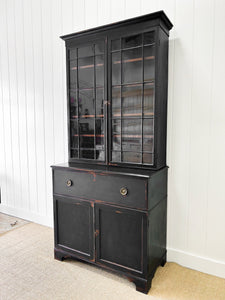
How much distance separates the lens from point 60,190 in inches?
84.8

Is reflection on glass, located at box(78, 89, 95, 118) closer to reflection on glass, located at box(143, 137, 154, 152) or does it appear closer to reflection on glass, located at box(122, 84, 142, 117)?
reflection on glass, located at box(122, 84, 142, 117)

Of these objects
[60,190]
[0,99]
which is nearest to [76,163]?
[60,190]

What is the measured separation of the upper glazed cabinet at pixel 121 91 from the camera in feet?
6.04

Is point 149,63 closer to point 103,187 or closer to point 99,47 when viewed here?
point 99,47

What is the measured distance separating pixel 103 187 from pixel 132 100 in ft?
2.48

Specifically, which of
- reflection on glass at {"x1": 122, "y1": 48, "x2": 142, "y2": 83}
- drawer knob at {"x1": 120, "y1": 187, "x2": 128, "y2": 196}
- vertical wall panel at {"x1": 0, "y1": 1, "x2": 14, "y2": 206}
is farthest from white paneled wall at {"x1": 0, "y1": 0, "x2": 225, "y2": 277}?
drawer knob at {"x1": 120, "y1": 187, "x2": 128, "y2": 196}

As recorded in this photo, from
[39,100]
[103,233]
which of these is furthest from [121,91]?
[39,100]

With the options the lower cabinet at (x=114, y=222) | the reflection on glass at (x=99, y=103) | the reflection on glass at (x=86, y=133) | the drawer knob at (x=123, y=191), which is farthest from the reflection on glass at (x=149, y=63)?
the drawer knob at (x=123, y=191)

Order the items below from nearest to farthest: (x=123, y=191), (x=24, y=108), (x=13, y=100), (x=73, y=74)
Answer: (x=123, y=191) → (x=73, y=74) → (x=24, y=108) → (x=13, y=100)

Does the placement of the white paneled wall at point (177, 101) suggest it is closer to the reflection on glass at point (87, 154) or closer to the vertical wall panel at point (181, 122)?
the vertical wall panel at point (181, 122)

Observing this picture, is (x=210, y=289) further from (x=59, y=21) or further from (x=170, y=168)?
(x=59, y=21)

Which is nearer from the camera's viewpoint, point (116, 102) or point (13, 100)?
point (116, 102)

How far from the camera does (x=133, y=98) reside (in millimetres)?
1934

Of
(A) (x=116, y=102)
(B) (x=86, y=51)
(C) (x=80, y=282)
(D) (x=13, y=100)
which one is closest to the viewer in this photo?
(C) (x=80, y=282)
